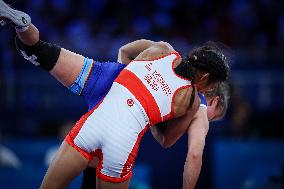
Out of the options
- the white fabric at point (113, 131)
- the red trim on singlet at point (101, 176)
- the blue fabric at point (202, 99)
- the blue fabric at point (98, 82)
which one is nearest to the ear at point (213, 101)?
the blue fabric at point (202, 99)

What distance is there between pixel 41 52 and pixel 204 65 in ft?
3.79

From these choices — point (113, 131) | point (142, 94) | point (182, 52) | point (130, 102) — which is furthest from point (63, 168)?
point (182, 52)

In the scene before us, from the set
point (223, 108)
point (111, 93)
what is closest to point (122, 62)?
point (111, 93)

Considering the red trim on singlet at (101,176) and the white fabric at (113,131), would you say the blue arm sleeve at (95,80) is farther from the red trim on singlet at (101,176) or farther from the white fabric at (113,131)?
the red trim on singlet at (101,176)

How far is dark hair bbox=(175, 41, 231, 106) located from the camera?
4.45 metres

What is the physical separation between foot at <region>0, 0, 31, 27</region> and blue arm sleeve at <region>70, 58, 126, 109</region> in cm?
61

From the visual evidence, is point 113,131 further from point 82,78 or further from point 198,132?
point 198,132

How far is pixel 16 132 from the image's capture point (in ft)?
29.7

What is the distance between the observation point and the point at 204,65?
4461 millimetres

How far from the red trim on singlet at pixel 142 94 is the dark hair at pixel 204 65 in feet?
0.90

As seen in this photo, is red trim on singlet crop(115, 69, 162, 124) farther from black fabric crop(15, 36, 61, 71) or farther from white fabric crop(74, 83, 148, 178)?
black fabric crop(15, 36, 61, 71)

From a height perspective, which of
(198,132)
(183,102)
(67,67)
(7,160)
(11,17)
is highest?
(11,17)

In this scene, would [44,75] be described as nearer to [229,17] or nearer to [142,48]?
[229,17]

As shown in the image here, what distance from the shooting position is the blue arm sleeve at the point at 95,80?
459cm
